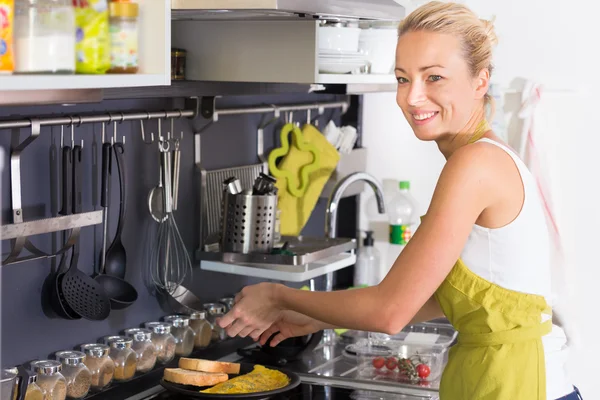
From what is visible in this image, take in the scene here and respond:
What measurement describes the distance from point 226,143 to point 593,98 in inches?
47.9

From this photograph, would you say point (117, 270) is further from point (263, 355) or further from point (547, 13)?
point (547, 13)

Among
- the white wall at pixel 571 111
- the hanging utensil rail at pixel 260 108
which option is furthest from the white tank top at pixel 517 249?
the white wall at pixel 571 111

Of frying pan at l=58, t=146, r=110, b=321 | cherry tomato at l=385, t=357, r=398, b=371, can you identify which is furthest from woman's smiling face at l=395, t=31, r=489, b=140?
cherry tomato at l=385, t=357, r=398, b=371

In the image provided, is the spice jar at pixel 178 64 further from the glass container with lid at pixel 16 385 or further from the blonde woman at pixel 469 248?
the glass container with lid at pixel 16 385

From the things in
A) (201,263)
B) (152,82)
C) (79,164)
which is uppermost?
(152,82)

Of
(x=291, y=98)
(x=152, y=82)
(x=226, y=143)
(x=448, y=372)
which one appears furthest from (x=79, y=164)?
(x=291, y=98)

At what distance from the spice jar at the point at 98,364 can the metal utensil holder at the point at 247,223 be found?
1.53ft

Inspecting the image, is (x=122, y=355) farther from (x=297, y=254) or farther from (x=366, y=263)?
(x=366, y=263)

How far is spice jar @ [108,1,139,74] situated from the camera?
1.47 meters

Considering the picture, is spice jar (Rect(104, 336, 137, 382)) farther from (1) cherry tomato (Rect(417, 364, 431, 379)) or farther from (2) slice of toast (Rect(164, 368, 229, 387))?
(1) cherry tomato (Rect(417, 364, 431, 379))

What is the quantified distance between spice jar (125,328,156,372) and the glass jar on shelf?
2.87 feet

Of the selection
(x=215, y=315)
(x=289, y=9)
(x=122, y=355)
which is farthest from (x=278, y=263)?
(x=289, y=9)

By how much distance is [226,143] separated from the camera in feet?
8.23

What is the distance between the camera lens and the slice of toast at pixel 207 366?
6.82 feet
